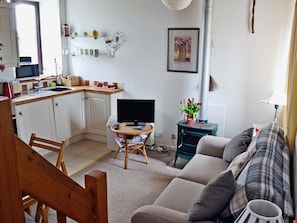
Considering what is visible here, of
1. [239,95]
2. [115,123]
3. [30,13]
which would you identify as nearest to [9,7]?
[30,13]

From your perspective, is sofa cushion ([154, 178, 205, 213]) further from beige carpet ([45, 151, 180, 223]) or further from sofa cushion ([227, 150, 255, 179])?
beige carpet ([45, 151, 180, 223])

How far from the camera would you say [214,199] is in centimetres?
183

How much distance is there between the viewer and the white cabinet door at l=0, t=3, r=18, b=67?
3582 mm

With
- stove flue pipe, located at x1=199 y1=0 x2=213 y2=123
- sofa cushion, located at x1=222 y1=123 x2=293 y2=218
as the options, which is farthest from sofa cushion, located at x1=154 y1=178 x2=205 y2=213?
stove flue pipe, located at x1=199 y1=0 x2=213 y2=123

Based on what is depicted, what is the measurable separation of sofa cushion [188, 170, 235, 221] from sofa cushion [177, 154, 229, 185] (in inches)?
36.1

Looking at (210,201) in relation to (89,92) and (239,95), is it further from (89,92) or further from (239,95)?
(89,92)

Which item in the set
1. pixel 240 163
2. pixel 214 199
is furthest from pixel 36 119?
pixel 214 199

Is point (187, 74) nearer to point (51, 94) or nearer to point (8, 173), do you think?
point (51, 94)

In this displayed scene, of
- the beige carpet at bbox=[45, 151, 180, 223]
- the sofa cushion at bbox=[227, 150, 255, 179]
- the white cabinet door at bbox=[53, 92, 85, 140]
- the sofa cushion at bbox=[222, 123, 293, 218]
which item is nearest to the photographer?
the sofa cushion at bbox=[222, 123, 293, 218]

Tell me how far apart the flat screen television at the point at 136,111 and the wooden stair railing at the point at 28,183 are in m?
3.11

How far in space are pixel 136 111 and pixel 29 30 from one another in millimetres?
2452

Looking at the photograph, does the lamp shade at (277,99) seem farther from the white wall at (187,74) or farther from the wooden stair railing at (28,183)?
the wooden stair railing at (28,183)

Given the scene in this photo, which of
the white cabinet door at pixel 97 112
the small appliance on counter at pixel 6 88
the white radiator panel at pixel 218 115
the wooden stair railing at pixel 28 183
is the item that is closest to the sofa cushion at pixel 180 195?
the wooden stair railing at pixel 28 183

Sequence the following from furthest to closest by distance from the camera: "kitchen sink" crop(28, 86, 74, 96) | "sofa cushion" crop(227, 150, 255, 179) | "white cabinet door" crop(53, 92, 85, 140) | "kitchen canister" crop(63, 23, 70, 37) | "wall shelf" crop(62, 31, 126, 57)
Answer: "kitchen canister" crop(63, 23, 70, 37) → "wall shelf" crop(62, 31, 126, 57) → "white cabinet door" crop(53, 92, 85, 140) → "kitchen sink" crop(28, 86, 74, 96) → "sofa cushion" crop(227, 150, 255, 179)
